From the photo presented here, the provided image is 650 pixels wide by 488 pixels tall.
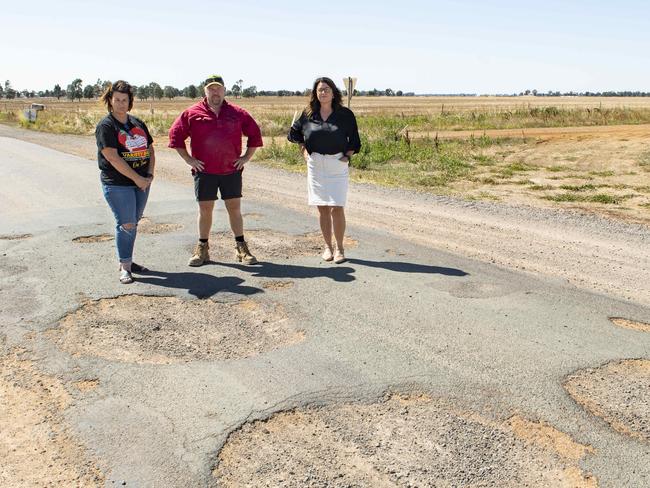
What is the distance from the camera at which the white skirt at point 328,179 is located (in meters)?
6.41

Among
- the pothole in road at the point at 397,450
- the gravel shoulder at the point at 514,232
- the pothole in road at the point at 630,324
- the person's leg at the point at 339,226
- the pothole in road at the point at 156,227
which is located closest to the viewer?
the pothole in road at the point at 397,450

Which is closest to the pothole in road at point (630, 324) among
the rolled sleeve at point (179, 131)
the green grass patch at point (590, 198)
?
the rolled sleeve at point (179, 131)

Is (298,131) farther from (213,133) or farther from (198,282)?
(198,282)

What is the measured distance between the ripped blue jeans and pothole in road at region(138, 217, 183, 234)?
191 cm

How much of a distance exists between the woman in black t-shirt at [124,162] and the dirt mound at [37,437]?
2008 mm

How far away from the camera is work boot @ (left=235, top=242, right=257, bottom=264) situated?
20.9ft

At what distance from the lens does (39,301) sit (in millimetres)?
5164

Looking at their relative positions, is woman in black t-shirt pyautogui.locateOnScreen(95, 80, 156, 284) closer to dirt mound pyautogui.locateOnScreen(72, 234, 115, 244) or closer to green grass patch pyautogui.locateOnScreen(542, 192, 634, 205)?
dirt mound pyautogui.locateOnScreen(72, 234, 115, 244)

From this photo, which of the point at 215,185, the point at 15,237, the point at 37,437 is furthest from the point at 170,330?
the point at 15,237

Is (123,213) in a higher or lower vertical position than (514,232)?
higher

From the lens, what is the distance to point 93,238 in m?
7.38

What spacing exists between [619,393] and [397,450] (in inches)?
60.1

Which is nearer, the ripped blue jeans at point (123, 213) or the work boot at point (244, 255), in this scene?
the ripped blue jeans at point (123, 213)

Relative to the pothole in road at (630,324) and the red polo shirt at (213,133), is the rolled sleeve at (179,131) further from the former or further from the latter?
the pothole in road at (630,324)
